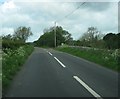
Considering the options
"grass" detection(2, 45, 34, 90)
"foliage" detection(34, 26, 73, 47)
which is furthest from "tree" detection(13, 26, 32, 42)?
"grass" detection(2, 45, 34, 90)

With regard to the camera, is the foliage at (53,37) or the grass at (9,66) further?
the foliage at (53,37)

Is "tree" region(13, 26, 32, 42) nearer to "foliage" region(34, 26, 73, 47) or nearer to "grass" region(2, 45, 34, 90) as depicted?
"foliage" region(34, 26, 73, 47)

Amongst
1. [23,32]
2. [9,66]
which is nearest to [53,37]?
[23,32]

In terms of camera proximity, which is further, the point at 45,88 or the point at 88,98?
the point at 45,88

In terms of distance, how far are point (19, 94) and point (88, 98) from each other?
229cm

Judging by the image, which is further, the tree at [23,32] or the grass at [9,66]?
the tree at [23,32]

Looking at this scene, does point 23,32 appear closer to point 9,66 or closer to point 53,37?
point 53,37

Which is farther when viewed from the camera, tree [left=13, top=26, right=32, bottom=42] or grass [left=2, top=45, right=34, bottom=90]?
tree [left=13, top=26, right=32, bottom=42]

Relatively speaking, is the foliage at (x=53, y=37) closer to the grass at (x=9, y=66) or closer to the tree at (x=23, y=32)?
the tree at (x=23, y=32)

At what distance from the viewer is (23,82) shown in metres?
13.0

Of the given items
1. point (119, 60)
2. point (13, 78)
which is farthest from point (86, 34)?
point (13, 78)

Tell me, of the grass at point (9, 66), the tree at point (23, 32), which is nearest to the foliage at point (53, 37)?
the tree at point (23, 32)

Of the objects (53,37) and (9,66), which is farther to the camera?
(53,37)

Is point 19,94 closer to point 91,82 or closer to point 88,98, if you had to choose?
point 88,98
